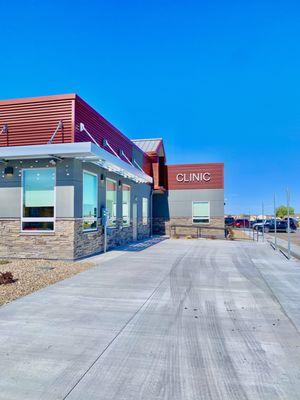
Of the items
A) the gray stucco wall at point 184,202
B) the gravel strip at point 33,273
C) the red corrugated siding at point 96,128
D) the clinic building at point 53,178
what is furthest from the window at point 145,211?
the gravel strip at point 33,273

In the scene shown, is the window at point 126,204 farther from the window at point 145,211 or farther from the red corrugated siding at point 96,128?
the window at point 145,211

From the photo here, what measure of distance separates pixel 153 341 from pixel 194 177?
19.0 m

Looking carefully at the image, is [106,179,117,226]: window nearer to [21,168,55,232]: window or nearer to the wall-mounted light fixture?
[21,168,55,232]: window

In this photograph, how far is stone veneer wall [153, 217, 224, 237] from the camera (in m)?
21.5

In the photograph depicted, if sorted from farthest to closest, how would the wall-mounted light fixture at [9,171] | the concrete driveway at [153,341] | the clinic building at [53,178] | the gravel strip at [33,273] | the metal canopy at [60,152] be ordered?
the wall-mounted light fixture at [9,171], the clinic building at [53,178], the metal canopy at [60,152], the gravel strip at [33,273], the concrete driveway at [153,341]

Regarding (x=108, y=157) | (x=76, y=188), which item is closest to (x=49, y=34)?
(x=108, y=157)

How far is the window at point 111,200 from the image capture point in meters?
12.9

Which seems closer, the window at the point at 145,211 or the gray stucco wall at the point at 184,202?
the window at the point at 145,211

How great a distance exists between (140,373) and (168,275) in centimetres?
486

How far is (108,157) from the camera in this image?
406 inches

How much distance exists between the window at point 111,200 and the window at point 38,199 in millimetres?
3290

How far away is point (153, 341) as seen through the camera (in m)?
3.67

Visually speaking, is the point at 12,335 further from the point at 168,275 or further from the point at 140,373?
the point at 168,275

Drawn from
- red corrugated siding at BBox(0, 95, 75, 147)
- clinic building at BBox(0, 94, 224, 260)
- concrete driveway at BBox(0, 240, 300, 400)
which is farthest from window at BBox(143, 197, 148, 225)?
concrete driveway at BBox(0, 240, 300, 400)
